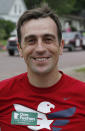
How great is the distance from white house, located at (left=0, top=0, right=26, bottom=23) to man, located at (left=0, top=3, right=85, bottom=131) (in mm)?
61487

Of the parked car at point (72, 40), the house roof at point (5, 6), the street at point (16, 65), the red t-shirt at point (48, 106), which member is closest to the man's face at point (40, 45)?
the red t-shirt at point (48, 106)

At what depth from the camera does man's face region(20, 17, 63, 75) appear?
91.8 inches

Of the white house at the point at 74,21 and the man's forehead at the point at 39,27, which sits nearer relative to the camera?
the man's forehead at the point at 39,27

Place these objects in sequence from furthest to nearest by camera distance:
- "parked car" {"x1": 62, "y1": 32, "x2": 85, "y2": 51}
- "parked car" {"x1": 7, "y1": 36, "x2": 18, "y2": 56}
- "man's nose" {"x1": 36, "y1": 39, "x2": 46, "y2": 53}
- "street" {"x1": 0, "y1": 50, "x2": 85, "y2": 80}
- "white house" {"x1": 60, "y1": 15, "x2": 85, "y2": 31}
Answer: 1. "white house" {"x1": 60, "y1": 15, "x2": 85, "y2": 31}
2. "parked car" {"x1": 62, "y1": 32, "x2": 85, "y2": 51}
3. "parked car" {"x1": 7, "y1": 36, "x2": 18, "y2": 56}
4. "street" {"x1": 0, "y1": 50, "x2": 85, "y2": 80}
5. "man's nose" {"x1": 36, "y1": 39, "x2": 46, "y2": 53}

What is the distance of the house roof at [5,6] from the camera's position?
64.3 m

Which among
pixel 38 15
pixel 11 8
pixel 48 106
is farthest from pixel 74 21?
pixel 48 106

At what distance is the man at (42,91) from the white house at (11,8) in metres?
61.5

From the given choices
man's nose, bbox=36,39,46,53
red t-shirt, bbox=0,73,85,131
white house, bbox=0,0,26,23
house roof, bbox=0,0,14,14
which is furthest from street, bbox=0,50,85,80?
house roof, bbox=0,0,14,14

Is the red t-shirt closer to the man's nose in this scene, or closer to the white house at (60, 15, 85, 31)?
the man's nose

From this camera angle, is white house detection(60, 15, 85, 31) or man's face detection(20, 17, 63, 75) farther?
white house detection(60, 15, 85, 31)

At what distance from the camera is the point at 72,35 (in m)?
26.2

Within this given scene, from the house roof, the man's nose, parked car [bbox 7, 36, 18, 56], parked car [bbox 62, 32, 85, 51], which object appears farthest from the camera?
the house roof

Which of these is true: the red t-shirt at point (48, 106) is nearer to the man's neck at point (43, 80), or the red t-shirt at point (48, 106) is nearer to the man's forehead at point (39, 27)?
the man's neck at point (43, 80)

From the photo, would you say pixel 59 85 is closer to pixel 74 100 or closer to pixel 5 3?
pixel 74 100
